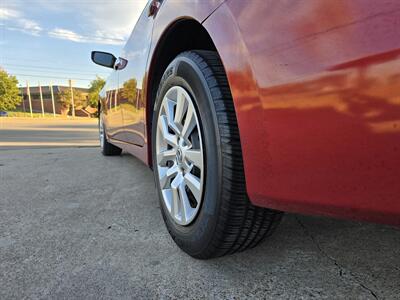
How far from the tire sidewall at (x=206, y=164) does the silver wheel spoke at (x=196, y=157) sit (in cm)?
4

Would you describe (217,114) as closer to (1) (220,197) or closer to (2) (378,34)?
(1) (220,197)

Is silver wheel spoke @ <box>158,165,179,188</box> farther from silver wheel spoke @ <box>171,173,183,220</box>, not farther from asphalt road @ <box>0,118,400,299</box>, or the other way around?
asphalt road @ <box>0,118,400,299</box>

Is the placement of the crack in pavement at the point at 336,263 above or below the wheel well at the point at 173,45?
below

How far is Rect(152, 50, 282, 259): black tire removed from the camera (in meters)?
1.11

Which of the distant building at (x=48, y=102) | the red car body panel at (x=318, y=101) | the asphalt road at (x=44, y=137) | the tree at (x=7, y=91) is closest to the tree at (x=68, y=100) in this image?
the distant building at (x=48, y=102)

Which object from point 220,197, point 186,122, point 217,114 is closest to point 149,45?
point 186,122

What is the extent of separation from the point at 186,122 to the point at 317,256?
812 mm

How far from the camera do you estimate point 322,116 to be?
2.68ft

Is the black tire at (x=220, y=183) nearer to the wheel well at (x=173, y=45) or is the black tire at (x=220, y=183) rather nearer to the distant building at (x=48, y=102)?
the wheel well at (x=173, y=45)

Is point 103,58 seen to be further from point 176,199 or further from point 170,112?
point 176,199

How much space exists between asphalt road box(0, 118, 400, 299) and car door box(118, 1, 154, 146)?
58cm

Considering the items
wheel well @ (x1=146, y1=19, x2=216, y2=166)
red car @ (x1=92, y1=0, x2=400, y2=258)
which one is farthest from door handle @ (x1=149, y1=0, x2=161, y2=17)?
red car @ (x1=92, y1=0, x2=400, y2=258)

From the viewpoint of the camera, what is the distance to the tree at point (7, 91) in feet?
140

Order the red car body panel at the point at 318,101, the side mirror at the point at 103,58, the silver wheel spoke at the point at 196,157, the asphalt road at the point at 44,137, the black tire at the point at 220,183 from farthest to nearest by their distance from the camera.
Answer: the asphalt road at the point at 44,137 → the side mirror at the point at 103,58 → the silver wheel spoke at the point at 196,157 → the black tire at the point at 220,183 → the red car body panel at the point at 318,101
